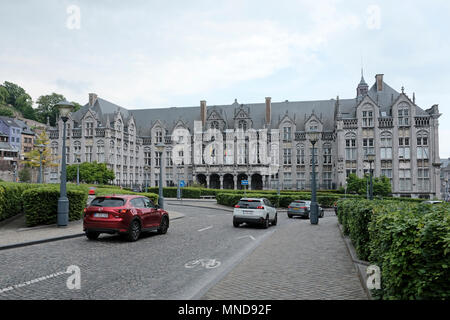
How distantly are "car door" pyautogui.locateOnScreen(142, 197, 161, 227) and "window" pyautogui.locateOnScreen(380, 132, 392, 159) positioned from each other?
48161 millimetres

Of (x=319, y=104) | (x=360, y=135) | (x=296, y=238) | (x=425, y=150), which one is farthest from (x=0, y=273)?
(x=319, y=104)

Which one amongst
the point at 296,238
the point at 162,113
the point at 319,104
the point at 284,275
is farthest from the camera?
the point at 162,113

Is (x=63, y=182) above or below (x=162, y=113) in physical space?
below

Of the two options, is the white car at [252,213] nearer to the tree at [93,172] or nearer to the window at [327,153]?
the tree at [93,172]

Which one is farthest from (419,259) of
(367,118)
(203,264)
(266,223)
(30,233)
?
(367,118)

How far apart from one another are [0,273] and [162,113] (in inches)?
2606

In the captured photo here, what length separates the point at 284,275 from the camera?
7516 mm

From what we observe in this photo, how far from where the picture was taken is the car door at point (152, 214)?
13.8 meters

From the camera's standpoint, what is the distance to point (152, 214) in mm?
13953

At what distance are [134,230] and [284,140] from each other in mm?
50781

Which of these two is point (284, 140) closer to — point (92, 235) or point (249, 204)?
point (249, 204)

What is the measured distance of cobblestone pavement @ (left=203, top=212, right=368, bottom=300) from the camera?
613 centimetres

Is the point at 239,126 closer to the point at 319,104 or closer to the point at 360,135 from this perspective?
the point at 319,104

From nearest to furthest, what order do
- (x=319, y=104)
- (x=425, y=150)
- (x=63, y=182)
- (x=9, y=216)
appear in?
(x=63, y=182) < (x=9, y=216) < (x=425, y=150) < (x=319, y=104)
